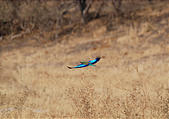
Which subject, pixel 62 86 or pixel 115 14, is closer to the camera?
pixel 62 86

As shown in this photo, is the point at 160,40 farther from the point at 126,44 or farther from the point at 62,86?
the point at 62,86

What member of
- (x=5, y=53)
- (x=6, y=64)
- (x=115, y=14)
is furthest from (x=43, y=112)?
(x=115, y=14)

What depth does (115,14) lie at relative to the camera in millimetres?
22922

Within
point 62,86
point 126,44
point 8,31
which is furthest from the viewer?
point 8,31

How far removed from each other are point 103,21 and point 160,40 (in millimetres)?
9566

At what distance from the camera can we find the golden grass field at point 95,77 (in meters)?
5.00

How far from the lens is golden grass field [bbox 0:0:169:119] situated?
5.00 m

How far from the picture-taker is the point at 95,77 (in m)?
8.37

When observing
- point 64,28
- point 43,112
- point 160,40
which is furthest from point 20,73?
point 64,28

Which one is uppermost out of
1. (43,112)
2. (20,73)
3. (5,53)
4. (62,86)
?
(43,112)

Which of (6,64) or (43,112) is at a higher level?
(43,112)

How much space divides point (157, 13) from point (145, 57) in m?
10.9

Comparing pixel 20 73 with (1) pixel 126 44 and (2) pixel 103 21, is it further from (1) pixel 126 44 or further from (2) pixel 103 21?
(2) pixel 103 21

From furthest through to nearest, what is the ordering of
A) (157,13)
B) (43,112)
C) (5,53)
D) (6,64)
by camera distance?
1. (157,13)
2. (5,53)
3. (6,64)
4. (43,112)
